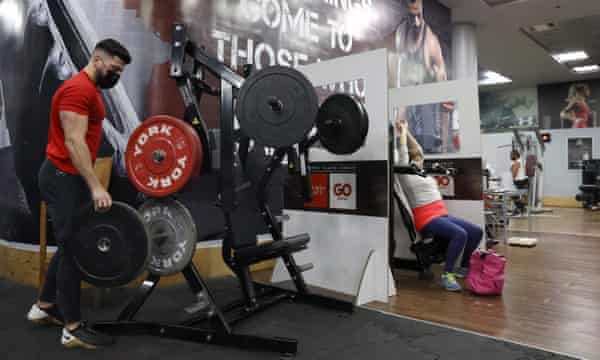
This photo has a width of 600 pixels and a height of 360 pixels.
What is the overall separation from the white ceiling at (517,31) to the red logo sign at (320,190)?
578 cm

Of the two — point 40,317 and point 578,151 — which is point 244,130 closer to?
point 40,317

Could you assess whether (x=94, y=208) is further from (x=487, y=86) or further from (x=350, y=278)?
(x=487, y=86)

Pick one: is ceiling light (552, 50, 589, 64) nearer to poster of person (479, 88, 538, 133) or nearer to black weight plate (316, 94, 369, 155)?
poster of person (479, 88, 538, 133)

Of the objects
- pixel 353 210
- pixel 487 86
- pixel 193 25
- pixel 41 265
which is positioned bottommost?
pixel 41 265

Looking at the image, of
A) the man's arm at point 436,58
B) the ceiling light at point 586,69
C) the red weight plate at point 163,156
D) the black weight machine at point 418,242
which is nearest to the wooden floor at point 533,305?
Answer: the black weight machine at point 418,242

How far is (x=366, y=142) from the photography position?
123 inches

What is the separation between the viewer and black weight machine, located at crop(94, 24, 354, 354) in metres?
2.22

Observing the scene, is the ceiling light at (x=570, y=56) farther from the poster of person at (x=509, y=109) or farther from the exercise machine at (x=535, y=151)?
the poster of person at (x=509, y=109)

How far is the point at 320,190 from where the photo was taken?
340 cm

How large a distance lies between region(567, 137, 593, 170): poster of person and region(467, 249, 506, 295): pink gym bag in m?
11.3

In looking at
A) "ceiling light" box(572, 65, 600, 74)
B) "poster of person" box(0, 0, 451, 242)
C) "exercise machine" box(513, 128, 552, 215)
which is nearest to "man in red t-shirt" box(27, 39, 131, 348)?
"poster of person" box(0, 0, 451, 242)

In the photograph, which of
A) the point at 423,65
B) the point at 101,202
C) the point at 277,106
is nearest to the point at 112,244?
the point at 101,202

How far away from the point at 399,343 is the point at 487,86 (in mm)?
14317

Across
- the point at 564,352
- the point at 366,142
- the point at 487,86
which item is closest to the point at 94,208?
the point at 366,142
